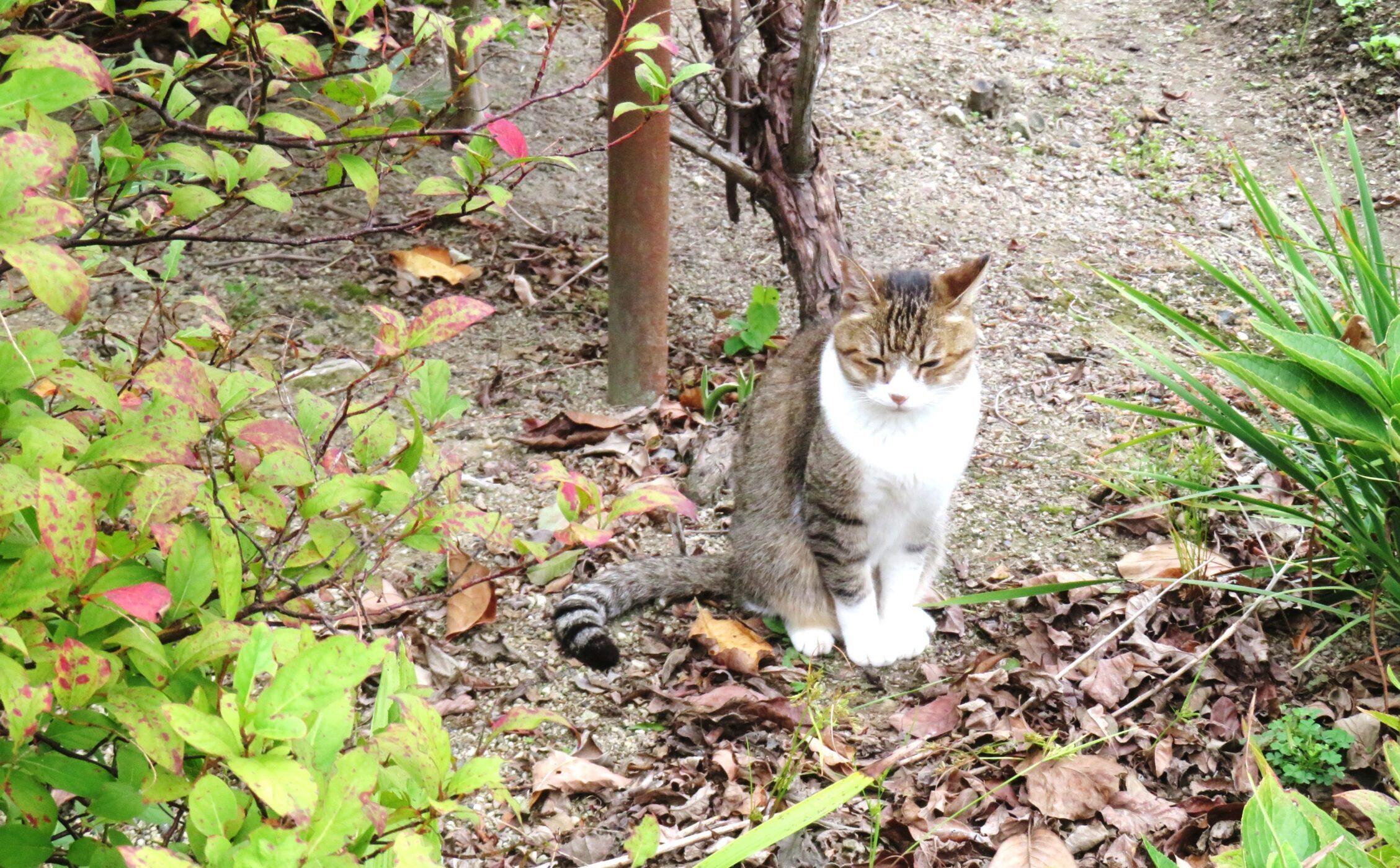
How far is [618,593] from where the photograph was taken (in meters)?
3.40

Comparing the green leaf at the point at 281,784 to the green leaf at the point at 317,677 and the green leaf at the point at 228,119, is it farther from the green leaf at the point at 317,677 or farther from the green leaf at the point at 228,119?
the green leaf at the point at 228,119

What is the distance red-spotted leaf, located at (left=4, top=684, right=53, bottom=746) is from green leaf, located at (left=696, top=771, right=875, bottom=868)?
1174mm

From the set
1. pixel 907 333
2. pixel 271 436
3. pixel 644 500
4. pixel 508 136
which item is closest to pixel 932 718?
pixel 907 333

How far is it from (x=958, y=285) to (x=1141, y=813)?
1469 mm

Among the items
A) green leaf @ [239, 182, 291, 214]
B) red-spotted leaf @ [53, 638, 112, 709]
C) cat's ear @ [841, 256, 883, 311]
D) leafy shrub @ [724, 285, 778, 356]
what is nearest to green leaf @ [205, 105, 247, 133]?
green leaf @ [239, 182, 291, 214]

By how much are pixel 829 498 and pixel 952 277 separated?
28.7 inches

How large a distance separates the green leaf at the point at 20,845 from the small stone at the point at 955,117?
5792 mm

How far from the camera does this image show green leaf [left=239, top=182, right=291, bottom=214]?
192cm

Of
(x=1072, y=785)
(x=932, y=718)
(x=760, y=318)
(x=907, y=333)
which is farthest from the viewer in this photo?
(x=760, y=318)

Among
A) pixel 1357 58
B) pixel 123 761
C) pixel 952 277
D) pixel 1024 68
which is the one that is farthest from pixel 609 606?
pixel 1357 58

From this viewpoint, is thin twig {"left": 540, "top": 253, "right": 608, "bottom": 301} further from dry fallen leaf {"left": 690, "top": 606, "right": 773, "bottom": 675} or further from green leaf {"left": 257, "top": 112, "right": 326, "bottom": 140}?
green leaf {"left": 257, "top": 112, "right": 326, "bottom": 140}

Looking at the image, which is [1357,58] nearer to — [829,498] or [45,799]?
[829,498]

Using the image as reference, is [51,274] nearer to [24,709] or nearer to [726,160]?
[24,709]

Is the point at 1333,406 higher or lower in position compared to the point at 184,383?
lower
